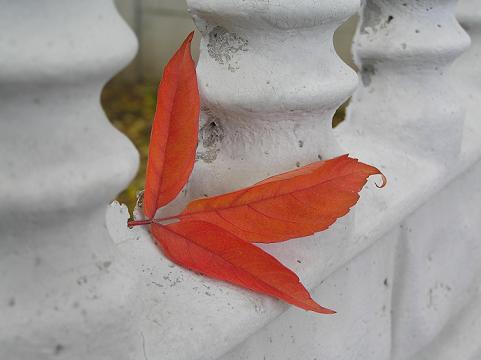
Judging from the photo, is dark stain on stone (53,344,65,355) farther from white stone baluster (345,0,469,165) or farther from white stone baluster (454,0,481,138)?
white stone baluster (454,0,481,138)

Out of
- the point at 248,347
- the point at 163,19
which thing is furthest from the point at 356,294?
the point at 163,19

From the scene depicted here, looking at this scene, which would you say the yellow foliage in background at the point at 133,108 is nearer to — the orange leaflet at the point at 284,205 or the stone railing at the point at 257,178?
the stone railing at the point at 257,178

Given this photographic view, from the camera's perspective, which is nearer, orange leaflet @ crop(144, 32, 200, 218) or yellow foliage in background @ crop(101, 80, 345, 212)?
orange leaflet @ crop(144, 32, 200, 218)

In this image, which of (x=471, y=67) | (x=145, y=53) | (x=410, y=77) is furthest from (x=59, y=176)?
(x=145, y=53)

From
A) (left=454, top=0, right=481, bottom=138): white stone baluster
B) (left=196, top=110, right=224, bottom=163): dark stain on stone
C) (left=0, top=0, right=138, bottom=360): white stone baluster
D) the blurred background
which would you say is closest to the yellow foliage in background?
the blurred background

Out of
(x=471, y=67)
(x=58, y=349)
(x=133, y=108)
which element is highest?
(x=58, y=349)

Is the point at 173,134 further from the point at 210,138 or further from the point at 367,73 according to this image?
the point at 367,73

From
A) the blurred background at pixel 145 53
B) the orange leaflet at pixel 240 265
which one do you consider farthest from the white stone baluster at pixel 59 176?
the blurred background at pixel 145 53

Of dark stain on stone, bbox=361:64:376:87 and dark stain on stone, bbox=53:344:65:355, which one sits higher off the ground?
dark stain on stone, bbox=53:344:65:355
